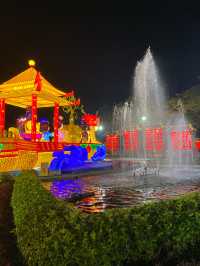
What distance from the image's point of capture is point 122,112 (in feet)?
172

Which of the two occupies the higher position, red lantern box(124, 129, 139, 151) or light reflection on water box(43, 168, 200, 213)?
red lantern box(124, 129, 139, 151)

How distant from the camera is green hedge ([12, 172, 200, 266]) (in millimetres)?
3150

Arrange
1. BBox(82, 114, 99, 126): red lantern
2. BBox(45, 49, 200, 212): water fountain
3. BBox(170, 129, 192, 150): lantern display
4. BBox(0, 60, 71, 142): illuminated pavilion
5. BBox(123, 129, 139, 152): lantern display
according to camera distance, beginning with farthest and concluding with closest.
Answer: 1. BBox(123, 129, 139, 152): lantern display
2. BBox(170, 129, 192, 150): lantern display
3. BBox(45, 49, 200, 212): water fountain
4. BBox(82, 114, 99, 126): red lantern
5. BBox(0, 60, 71, 142): illuminated pavilion

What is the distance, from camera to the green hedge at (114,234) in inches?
124

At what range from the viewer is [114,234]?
3240 mm

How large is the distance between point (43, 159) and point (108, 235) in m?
14.5

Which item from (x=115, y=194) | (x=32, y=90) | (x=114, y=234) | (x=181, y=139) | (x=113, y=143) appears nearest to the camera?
(x=114, y=234)

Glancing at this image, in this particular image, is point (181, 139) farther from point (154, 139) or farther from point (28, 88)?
point (28, 88)

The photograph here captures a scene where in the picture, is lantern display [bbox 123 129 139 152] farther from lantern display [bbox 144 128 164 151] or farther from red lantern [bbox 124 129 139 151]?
lantern display [bbox 144 128 164 151]

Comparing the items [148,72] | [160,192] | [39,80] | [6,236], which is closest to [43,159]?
[39,80]

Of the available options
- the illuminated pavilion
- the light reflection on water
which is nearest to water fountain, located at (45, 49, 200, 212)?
the illuminated pavilion

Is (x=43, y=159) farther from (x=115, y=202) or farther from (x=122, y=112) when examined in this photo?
(x=122, y=112)

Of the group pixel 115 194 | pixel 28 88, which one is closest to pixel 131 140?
pixel 28 88

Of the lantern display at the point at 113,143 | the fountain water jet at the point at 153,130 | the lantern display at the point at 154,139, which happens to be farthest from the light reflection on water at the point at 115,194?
the lantern display at the point at 113,143
